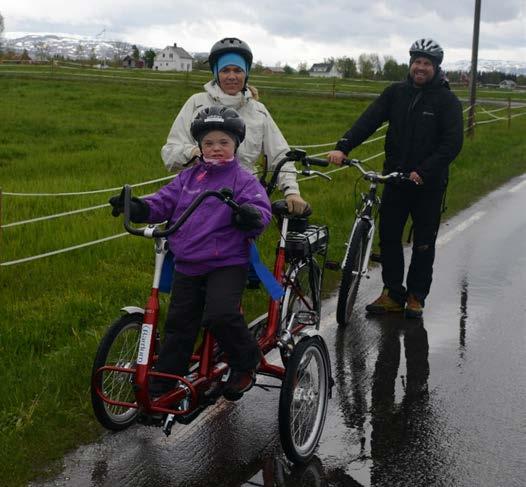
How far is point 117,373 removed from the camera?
4488 millimetres

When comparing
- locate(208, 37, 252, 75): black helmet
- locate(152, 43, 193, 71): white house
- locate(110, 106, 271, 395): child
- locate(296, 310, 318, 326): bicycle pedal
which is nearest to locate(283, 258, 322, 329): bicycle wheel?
locate(296, 310, 318, 326): bicycle pedal

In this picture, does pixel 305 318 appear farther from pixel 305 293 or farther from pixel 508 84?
pixel 508 84

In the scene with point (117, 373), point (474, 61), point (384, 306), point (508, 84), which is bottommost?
point (508, 84)

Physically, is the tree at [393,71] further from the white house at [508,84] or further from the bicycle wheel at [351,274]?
the bicycle wheel at [351,274]

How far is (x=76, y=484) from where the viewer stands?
3.91 m

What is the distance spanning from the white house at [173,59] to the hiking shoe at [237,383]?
156 meters

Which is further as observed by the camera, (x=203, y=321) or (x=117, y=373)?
(x=117, y=373)

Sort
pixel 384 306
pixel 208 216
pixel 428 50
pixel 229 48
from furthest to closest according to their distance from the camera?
pixel 384 306 → pixel 428 50 → pixel 229 48 → pixel 208 216

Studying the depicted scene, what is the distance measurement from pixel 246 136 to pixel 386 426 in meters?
1.99

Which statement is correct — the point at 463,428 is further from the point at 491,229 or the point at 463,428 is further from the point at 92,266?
the point at 491,229

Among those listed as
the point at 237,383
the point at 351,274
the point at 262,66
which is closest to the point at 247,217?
the point at 237,383

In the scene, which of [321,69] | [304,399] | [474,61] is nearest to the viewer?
[304,399]

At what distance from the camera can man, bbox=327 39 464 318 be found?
6633 mm

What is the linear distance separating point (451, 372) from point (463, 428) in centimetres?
100
